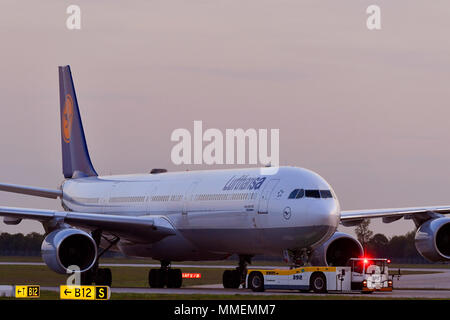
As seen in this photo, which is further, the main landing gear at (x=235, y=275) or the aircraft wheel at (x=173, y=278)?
the aircraft wheel at (x=173, y=278)

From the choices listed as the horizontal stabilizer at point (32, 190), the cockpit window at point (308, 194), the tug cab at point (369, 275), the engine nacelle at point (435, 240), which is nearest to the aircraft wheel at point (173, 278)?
the horizontal stabilizer at point (32, 190)

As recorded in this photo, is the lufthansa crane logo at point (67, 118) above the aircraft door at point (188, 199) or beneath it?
above

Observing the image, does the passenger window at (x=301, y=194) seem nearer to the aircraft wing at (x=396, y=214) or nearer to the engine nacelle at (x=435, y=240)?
the engine nacelle at (x=435, y=240)

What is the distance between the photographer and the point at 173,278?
4916 centimetres

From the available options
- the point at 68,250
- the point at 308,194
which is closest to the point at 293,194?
the point at 308,194

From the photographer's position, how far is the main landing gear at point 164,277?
48.6 m

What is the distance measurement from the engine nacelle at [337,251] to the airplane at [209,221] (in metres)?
0.04

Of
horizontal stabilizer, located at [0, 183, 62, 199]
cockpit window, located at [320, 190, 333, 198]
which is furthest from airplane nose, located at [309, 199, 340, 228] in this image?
horizontal stabilizer, located at [0, 183, 62, 199]

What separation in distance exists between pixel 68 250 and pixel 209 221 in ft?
20.1

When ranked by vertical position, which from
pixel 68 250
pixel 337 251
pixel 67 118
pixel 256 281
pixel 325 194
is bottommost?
pixel 256 281

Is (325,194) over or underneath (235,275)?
over

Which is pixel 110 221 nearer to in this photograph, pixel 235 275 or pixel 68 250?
pixel 68 250
